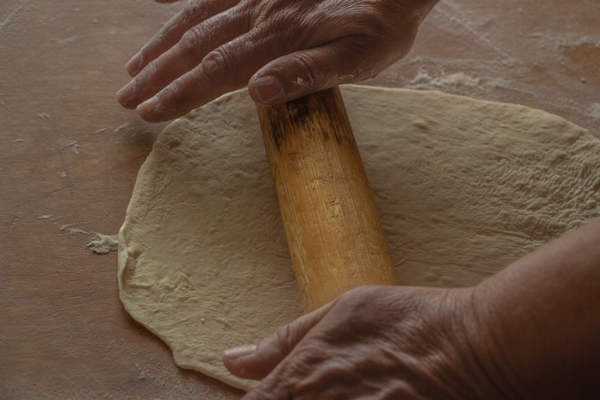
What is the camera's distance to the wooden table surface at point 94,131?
1.44 metres

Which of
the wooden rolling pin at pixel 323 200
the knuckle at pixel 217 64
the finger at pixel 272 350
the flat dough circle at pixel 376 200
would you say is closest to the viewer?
the finger at pixel 272 350

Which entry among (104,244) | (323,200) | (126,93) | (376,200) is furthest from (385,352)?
(126,93)

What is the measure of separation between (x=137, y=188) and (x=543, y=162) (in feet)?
3.89

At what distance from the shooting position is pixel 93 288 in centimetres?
155

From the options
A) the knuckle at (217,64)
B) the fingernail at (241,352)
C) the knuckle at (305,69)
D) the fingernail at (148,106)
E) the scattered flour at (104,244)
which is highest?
the knuckle at (217,64)

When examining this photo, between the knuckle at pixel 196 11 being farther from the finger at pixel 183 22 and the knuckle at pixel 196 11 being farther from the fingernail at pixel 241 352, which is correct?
the fingernail at pixel 241 352

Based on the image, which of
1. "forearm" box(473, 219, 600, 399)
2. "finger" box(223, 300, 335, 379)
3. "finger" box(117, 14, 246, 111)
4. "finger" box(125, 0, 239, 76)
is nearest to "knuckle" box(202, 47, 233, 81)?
"finger" box(117, 14, 246, 111)

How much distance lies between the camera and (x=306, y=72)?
1.56m

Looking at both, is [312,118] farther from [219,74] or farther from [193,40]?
[193,40]

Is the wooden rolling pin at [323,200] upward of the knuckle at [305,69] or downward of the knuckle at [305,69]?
downward

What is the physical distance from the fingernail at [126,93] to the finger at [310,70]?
1.55ft

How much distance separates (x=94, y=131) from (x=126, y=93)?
0.51 ft

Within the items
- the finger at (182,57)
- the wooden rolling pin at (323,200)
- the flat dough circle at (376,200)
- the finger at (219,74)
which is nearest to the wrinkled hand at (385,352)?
the wooden rolling pin at (323,200)

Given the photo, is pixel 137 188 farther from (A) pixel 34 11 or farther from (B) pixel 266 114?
(A) pixel 34 11
